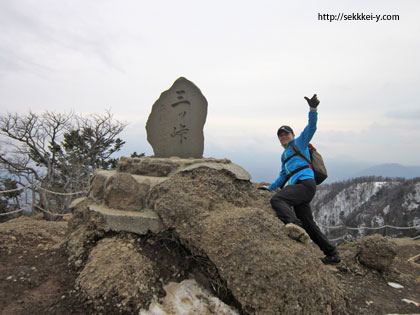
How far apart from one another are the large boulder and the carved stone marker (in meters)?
1.57

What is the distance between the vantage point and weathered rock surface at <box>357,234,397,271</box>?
4.05 metres

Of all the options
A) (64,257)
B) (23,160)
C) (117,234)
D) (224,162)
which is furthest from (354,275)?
(23,160)

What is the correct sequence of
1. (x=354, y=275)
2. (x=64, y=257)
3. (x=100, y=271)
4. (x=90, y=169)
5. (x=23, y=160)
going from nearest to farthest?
(x=100, y=271), (x=64, y=257), (x=354, y=275), (x=23, y=160), (x=90, y=169)

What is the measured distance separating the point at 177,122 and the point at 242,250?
122 inches

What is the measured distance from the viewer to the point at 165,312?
8.32 ft

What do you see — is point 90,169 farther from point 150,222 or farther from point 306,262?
point 306,262

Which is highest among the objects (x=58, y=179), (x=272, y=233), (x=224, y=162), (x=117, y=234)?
(x=224, y=162)

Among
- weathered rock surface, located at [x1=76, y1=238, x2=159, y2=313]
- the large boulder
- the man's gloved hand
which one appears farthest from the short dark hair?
weathered rock surface, located at [x1=76, y1=238, x2=159, y2=313]

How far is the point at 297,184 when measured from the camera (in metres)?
3.42

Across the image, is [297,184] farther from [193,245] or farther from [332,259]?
[193,245]

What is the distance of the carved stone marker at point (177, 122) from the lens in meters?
5.07

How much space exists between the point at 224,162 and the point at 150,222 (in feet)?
4.75

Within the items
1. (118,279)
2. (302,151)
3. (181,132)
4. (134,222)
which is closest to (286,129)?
(302,151)

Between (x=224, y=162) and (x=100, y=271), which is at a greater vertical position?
(x=224, y=162)
